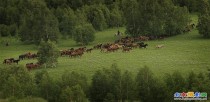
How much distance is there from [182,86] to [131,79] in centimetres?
450

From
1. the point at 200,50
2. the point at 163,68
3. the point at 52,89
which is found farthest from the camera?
the point at 200,50

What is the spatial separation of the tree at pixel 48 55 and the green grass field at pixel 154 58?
106cm

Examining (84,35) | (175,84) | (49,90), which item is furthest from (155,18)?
(49,90)

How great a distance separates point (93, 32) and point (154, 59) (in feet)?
68.8

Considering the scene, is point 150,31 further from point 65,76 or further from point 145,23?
point 65,76

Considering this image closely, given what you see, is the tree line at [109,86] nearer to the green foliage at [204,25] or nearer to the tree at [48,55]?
the tree at [48,55]

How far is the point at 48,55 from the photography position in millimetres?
53969

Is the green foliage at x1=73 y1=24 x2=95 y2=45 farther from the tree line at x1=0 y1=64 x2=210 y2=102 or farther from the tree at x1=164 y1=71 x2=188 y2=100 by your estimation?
the tree at x1=164 y1=71 x2=188 y2=100

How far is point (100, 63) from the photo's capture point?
177 ft

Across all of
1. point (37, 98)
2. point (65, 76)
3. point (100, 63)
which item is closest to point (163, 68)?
point (100, 63)

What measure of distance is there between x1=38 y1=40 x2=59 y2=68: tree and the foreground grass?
1.14 m

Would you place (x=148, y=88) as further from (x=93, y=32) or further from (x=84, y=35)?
(x=93, y=32)

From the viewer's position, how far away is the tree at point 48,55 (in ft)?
177

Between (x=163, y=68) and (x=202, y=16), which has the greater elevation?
(x=202, y=16)
